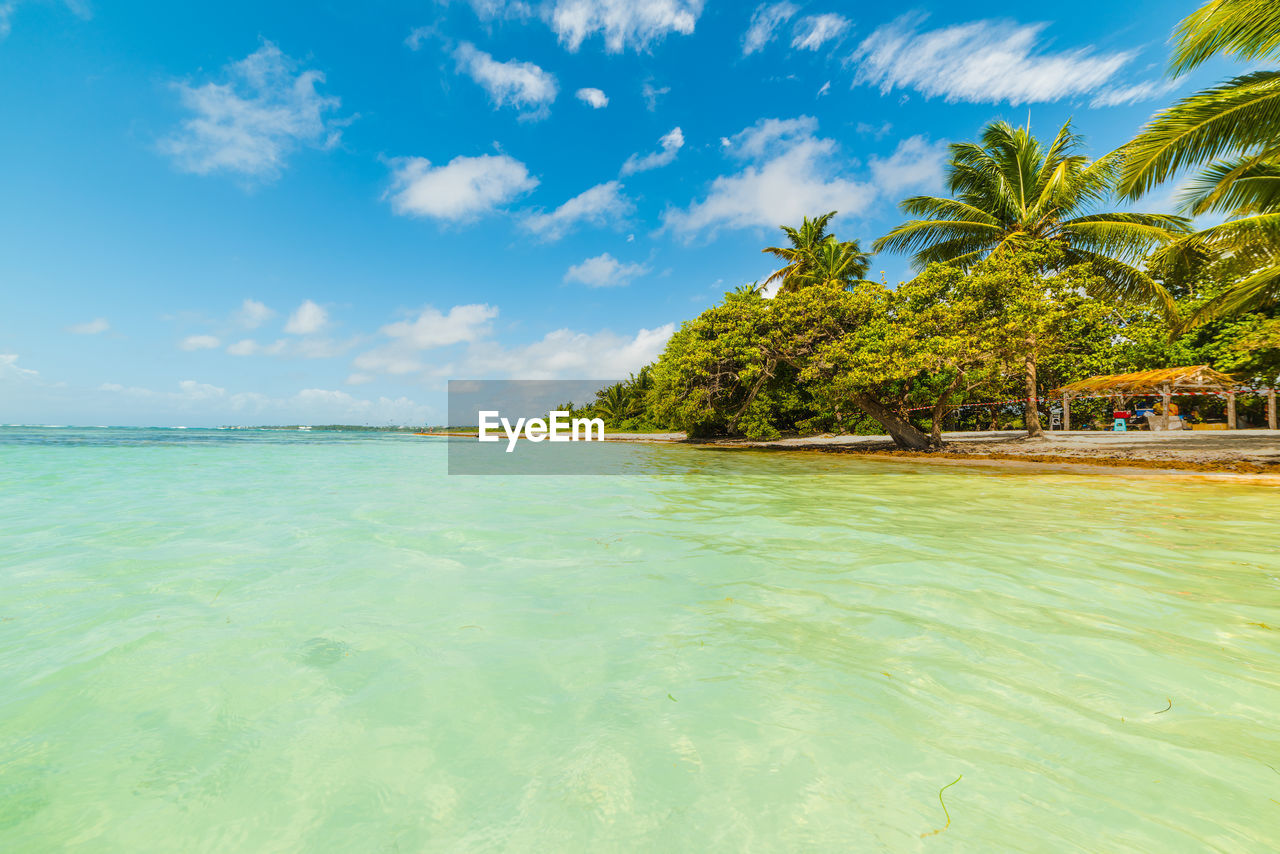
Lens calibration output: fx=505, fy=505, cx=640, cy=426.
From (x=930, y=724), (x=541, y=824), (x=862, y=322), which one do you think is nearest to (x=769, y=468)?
(x=862, y=322)

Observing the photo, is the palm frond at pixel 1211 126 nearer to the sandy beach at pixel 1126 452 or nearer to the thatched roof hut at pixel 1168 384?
the sandy beach at pixel 1126 452

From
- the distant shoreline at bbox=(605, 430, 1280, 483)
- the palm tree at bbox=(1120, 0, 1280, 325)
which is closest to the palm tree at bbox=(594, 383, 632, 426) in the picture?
the distant shoreline at bbox=(605, 430, 1280, 483)

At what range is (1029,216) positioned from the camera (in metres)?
16.2

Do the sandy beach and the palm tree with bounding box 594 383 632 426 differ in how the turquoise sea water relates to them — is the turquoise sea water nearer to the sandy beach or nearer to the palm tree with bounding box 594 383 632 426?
the sandy beach

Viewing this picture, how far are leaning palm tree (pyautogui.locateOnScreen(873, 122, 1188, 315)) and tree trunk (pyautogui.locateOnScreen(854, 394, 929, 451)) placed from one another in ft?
18.2

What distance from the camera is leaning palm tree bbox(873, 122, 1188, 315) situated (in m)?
14.9

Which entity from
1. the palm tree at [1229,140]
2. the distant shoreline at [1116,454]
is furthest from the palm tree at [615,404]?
the palm tree at [1229,140]

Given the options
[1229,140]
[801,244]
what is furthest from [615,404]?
[1229,140]

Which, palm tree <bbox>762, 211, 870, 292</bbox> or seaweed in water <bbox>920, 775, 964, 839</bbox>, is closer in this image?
seaweed in water <bbox>920, 775, 964, 839</bbox>

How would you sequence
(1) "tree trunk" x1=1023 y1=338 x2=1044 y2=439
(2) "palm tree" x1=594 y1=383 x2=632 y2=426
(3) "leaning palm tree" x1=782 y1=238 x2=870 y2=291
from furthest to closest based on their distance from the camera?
(2) "palm tree" x1=594 y1=383 x2=632 y2=426, (3) "leaning palm tree" x1=782 y1=238 x2=870 y2=291, (1) "tree trunk" x1=1023 y1=338 x2=1044 y2=439

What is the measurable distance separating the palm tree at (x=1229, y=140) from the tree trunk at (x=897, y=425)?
665 centimetres

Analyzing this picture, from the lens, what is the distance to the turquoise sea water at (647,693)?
4.76ft

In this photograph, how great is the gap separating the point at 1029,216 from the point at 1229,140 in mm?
9182

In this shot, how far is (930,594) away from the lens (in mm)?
3250
